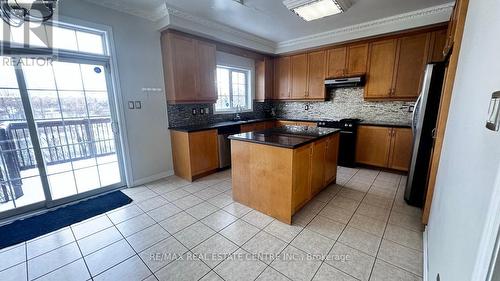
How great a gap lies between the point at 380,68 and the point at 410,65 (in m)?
0.45

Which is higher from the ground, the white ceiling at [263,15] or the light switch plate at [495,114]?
the white ceiling at [263,15]

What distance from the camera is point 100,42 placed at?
2.83 metres

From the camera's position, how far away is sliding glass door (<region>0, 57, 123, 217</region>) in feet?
7.62

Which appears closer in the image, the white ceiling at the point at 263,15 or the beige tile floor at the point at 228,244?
the beige tile floor at the point at 228,244

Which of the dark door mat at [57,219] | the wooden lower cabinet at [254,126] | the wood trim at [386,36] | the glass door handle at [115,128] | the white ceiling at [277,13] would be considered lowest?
the dark door mat at [57,219]

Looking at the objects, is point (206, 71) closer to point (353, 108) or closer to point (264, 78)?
point (264, 78)

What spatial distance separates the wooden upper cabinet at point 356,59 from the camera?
3.96 metres

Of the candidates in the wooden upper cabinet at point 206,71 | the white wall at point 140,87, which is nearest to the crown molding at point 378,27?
the wooden upper cabinet at point 206,71

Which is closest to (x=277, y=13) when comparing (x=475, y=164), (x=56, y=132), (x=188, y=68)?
(x=188, y=68)

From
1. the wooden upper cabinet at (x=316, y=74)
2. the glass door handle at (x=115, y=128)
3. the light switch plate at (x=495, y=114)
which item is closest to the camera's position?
the light switch plate at (x=495, y=114)

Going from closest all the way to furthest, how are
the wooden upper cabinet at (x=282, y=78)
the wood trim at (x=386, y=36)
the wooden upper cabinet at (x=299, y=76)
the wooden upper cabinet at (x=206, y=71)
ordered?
the wood trim at (x=386, y=36)
the wooden upper cabinet at (x=206, y=71)
the wooden upper cabinet at (x=299, y=76)
the wooden upper cabinet at (x=282, y=78)

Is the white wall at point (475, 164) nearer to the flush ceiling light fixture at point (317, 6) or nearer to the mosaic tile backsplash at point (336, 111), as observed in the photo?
the flush ceiling light fixture at point (317, 6)

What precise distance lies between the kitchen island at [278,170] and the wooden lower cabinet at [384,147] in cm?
149

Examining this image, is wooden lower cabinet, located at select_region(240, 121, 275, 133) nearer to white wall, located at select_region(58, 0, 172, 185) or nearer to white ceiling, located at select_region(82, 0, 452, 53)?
white wall, located at select_region(58, 0, 172, 185)
